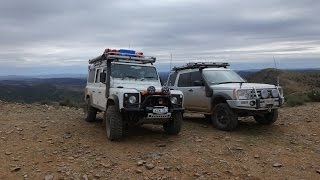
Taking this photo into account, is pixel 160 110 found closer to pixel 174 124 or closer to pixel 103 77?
pixel 174 124

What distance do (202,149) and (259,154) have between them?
3.91 ft

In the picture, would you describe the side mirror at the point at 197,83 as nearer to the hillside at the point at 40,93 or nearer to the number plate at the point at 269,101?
the number plate at the point at 269,101

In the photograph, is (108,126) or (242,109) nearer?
(108,126)

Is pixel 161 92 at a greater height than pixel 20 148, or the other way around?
pixel 161 92

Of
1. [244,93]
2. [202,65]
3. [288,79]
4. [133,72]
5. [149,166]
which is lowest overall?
[149,166]

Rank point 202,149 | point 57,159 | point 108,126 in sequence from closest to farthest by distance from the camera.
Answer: point 57,159 → point 202,149 → point 108,126

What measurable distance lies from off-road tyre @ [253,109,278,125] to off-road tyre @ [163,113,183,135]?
2.87 m

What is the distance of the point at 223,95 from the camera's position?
1100cm

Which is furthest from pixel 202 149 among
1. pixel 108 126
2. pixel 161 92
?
pixel 108 126

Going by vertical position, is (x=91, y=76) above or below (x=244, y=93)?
above

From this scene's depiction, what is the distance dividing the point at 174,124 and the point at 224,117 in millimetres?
1667

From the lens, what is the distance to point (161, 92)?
936 centimetres

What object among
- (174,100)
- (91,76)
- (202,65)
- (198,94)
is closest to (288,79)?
(202,65)

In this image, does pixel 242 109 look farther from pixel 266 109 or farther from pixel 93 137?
pixel 93 137
